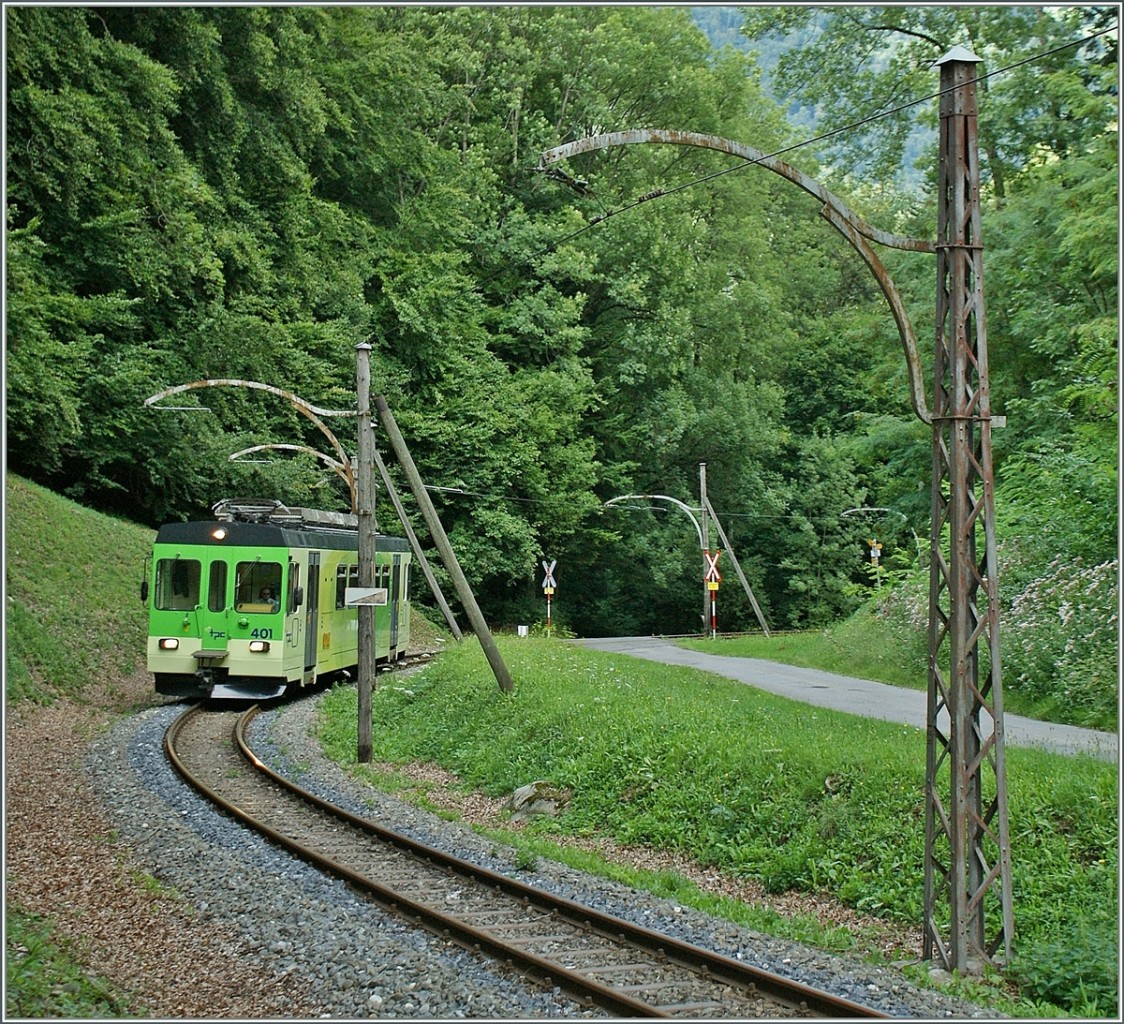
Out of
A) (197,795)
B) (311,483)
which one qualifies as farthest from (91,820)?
(311,483)

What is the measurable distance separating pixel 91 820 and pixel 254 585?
27.1ft

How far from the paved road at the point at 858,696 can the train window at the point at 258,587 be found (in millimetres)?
8256

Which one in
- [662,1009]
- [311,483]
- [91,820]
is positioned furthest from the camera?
[311,483]

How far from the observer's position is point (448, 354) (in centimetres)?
4150

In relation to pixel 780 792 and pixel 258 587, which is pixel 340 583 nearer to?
pixel 258 587

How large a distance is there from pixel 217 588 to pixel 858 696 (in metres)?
10.5

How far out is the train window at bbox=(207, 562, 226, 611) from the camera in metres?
20.4

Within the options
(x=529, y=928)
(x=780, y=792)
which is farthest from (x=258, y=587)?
(x=529, y=928)

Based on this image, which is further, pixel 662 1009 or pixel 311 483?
pixel 311 483

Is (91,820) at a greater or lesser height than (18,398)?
lesser

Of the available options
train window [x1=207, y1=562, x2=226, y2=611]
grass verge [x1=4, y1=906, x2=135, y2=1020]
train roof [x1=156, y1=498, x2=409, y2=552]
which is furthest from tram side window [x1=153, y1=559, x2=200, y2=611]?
grass verge [x1=4, y1=906, x2=135, y2=1020]

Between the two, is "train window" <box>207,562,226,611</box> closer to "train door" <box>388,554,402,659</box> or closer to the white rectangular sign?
the white rectangular sign

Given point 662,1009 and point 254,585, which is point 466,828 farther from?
point 254,585

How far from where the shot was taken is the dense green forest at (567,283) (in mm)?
23516
